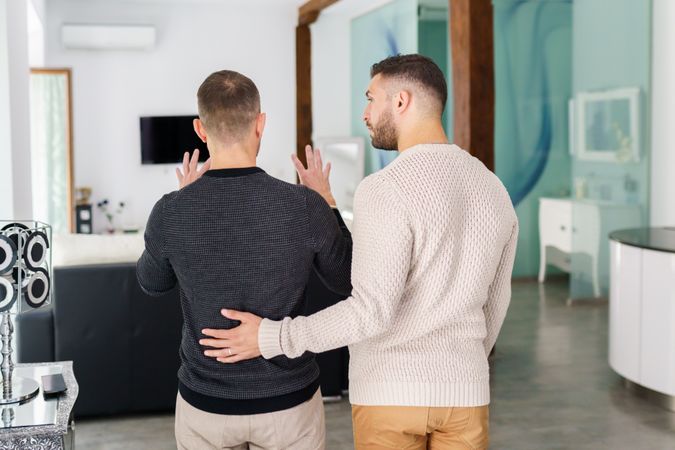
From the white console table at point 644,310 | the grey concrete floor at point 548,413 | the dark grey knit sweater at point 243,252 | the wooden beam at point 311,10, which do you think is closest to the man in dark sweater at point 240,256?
the dark grey knit sweater at point 243,252

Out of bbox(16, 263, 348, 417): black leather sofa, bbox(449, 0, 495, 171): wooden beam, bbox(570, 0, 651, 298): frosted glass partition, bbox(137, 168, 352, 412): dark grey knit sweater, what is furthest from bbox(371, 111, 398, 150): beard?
bbox(570, 0, 651, 298): frosted glass partition

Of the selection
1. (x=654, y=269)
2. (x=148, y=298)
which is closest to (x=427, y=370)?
(x=148, y=298)

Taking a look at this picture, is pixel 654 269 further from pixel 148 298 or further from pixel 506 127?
pixel 506 127

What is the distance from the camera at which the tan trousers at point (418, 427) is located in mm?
1719

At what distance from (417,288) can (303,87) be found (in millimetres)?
8478

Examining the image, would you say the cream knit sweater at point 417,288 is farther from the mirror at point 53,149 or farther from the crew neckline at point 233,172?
the mirror at point 53,149

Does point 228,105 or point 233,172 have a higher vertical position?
point 228,105

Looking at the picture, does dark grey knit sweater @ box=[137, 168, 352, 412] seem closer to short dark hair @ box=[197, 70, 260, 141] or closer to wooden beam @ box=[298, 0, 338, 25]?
short dark hair @ box=[197, 70, 260, 141]

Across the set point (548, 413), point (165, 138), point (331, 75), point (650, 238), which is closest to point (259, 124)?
point (548, 413)

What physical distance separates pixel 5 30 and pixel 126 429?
2.01 m

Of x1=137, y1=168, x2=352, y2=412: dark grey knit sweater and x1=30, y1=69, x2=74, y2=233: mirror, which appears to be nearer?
x1=137, y1=168, x2=352, y2=412: dark grey knit sweater

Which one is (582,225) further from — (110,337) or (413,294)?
(413,294)

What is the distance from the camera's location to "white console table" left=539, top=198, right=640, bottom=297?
6.59 m

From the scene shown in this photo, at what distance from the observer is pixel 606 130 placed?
21.8ft
